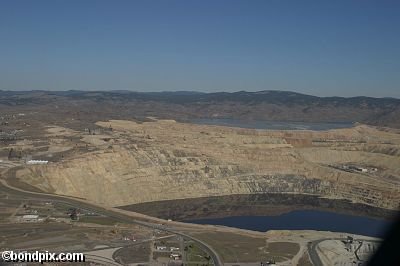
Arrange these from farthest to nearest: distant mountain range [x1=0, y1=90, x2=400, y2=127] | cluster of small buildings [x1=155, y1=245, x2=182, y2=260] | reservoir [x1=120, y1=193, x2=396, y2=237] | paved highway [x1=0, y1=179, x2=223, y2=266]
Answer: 1. distant mountain range [x1=0, y1=90, x2=400, y2=127]
2. reservoir [x1=120, y1=193, x2=396, y2=237]
3. paved highway [x1=0, y1=179, x2=223, y2=266]
4. cluster of small buildings [x1=155, y1=245, x2=182, y2=260]

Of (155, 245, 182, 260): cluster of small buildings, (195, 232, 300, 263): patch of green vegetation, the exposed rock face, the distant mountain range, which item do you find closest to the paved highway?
(195, 232, 300, 263): patch of green vegetation

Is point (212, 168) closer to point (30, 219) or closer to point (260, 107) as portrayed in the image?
point (30, 219)

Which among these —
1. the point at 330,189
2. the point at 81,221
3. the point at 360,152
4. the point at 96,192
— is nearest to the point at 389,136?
the point at 360,152

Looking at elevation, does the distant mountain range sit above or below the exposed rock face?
above

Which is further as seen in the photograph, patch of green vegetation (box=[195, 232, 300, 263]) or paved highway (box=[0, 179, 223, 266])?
paved highway (box=[0, 179, 223, 266])

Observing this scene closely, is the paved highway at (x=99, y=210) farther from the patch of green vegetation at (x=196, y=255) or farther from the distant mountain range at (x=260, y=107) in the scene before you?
the distant mountain range at (x=260, y=107)

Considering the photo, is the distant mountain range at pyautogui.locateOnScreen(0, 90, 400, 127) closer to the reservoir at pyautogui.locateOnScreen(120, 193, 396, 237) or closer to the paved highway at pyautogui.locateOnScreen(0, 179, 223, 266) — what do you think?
the reservoir at pyautogui.locateOnScreen(120, 193, 396, 237)

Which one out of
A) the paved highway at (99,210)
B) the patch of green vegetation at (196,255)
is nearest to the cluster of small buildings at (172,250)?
the patch of green vegetation at (196,255)
